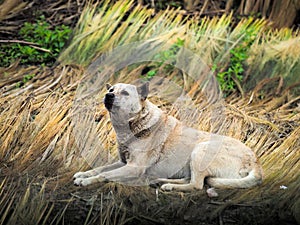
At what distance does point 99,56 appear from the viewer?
7.24 metres

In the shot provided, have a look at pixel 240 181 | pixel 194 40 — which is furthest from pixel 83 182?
pixel 194 40

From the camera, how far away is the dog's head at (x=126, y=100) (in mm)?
4953

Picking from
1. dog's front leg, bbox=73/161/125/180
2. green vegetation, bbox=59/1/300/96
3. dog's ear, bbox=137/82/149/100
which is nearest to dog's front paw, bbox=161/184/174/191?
dog's front leg, bbox=73/161/125/180

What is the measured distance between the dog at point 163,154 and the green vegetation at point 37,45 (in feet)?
7.44

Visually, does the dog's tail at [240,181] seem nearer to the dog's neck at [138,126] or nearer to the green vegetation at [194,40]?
the dog's neck at [138,126]

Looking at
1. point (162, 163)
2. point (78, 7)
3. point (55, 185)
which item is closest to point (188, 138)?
point (162, 163)

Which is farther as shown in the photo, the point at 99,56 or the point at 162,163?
the point at 99,56

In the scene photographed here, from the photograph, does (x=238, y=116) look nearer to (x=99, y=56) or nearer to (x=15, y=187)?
(x=99, y=56)

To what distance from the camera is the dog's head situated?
4953mm

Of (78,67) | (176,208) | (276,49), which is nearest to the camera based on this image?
(176,208)

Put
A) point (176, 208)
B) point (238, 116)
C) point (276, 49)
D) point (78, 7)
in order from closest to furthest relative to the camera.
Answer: point (176, 208) → point (238, 116) → point (276, 49) → point (78, 7)

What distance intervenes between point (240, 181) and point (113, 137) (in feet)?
4.31

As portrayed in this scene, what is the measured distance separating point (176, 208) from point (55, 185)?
937mm

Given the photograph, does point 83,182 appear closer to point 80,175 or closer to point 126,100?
point 80,175
